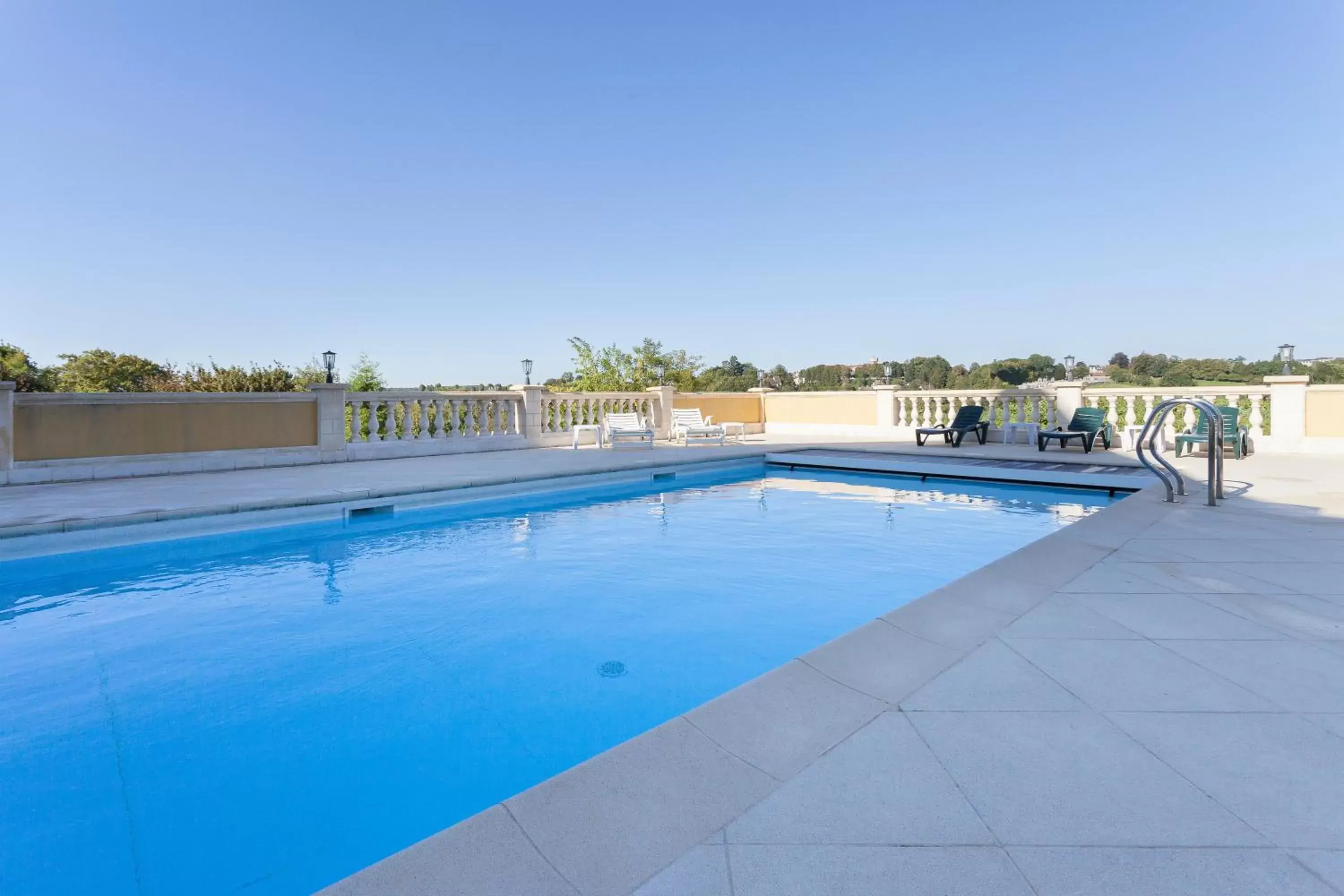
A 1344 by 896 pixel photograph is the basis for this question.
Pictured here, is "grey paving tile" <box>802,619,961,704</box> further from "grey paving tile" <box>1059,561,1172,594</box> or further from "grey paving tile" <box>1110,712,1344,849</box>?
"grey paving tile" <box>1059,561,1172,594</box>

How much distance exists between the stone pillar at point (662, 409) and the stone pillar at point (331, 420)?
6.70m

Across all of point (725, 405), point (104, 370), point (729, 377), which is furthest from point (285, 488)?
point (729, 377)

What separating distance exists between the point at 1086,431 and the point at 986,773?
11.0 m

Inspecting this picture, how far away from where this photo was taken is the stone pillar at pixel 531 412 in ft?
42.6

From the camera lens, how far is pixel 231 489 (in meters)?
7.43

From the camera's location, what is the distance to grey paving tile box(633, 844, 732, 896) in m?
1.30

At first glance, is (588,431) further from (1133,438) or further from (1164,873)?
(1164,873)

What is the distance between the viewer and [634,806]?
161 centimetres

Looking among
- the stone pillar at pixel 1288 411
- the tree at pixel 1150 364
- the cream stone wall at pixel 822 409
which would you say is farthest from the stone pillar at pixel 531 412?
the tree at pixel 1150 364

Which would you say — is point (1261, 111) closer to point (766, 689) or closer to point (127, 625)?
point (766, 689)

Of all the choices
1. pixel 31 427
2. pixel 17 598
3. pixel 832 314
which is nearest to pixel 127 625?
pixel 17 598

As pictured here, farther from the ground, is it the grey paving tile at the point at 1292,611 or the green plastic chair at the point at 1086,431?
the green plastic chair at the point at 1086,431

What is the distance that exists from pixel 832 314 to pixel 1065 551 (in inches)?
871

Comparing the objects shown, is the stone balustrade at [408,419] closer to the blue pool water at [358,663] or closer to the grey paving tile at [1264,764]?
the blue pool water at [358,663]
